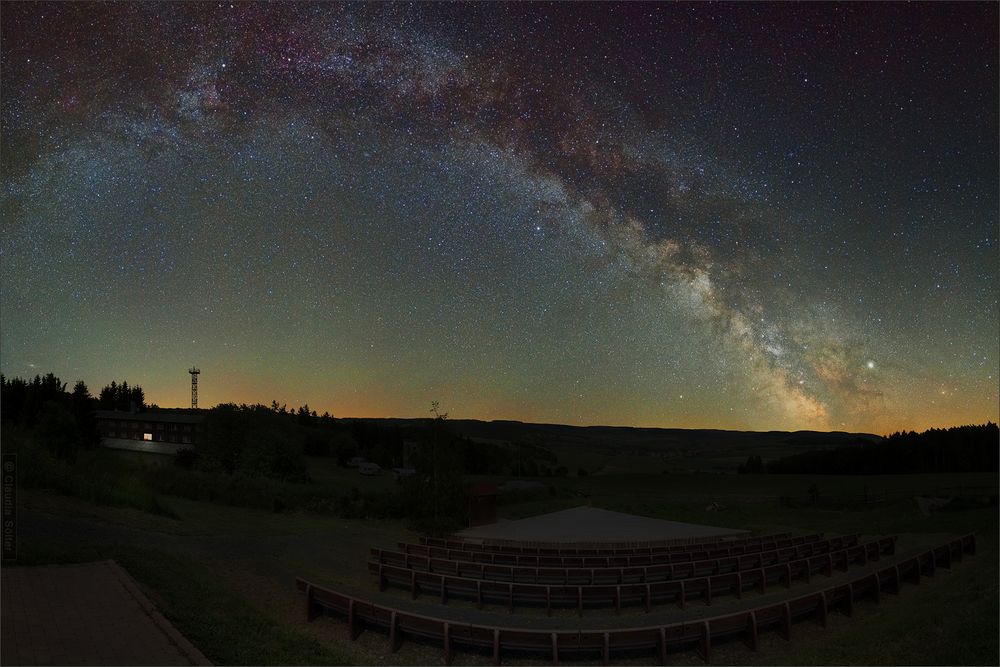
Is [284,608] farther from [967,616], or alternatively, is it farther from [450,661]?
[967,616]

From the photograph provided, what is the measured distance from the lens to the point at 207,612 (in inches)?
416

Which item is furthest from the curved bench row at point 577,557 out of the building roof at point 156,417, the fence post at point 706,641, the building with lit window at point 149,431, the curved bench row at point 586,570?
the building roof at point 156,417

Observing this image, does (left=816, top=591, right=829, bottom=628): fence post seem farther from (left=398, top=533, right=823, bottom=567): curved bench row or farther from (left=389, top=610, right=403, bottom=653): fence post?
(left=389, top=610, right=403, bottom=653): fence post

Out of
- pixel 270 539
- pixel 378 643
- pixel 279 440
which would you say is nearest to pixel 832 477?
pixel 279 440

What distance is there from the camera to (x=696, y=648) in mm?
10305

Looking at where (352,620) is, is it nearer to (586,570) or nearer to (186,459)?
(586,570)

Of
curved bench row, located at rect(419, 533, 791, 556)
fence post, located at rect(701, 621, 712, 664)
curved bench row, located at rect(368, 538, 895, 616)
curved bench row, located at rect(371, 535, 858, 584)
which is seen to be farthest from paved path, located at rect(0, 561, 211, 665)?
curved bench row, located at rect(419, 533, 791, 556)

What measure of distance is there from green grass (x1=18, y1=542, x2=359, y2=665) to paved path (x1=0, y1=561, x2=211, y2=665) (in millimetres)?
438

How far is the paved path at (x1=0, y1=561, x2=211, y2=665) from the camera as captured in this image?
7688 mm

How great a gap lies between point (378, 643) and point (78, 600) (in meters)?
5.15

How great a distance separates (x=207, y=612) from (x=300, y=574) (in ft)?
17.1

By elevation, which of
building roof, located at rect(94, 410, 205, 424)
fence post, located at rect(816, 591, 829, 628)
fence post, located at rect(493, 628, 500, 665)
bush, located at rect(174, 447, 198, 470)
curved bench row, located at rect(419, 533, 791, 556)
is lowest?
curved bench row, located at rect(419, 533, 791, 556)

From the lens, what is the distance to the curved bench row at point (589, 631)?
30.0 feet

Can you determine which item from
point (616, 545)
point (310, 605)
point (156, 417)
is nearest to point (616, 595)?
point (310, 605)
